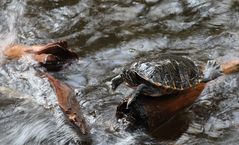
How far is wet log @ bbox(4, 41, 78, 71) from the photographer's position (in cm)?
636

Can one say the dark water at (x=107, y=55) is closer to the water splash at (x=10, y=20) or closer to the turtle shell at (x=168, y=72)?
the water splash at (x=10, y=20)

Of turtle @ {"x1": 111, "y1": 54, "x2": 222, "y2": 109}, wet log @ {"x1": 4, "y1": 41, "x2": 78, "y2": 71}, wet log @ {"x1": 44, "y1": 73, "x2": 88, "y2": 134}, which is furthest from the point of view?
wet log @ {"x1": 4, "y1": 41, "x2": 78, "y2": 71}

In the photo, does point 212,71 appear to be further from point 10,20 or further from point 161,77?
point 10,20

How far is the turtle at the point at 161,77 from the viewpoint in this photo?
16.9ft

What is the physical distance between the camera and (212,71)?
5793mm

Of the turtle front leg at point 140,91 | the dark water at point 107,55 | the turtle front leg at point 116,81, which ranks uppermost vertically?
the turtle front leg at point 140,91

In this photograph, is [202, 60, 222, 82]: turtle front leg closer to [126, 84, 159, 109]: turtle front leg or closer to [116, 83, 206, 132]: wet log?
[116, 83, 206, 132]: wet log

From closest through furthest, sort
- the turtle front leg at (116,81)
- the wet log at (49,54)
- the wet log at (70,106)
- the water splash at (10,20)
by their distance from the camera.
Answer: the wet log at (70,106) < the turtle front leg at (116,81) < the wet log at (49,54) < the water splash at (10,20)

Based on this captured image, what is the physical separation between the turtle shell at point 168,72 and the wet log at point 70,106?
70 cm

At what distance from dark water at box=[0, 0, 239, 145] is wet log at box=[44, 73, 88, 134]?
124 mm

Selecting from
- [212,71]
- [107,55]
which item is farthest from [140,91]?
[107,55]

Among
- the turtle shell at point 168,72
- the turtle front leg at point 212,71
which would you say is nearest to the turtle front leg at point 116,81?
the turtle shell at point 168,72

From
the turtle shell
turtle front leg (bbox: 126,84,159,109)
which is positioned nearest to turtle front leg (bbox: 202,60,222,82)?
the turtle shell

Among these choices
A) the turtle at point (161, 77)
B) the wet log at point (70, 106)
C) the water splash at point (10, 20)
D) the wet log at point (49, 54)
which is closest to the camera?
the wet log at point (70, 106)
